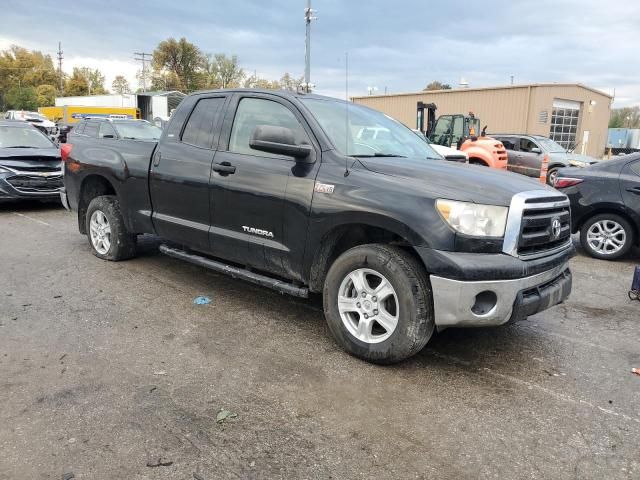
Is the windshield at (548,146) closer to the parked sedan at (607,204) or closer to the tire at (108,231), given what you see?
the parked sedan at (607,204)

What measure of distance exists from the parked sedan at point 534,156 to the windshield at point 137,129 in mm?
12139

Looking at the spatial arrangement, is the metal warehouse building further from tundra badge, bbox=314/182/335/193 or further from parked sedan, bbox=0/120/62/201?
tundra badge, bbox=314/182/335/193

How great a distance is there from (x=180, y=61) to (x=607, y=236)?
2979 inches

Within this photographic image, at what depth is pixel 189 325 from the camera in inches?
170

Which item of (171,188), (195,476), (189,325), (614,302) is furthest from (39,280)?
(614,302)

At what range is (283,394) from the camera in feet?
10.7

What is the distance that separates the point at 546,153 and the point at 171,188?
51.0 ft

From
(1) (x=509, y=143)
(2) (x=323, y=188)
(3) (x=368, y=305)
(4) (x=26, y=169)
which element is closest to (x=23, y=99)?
(1) (x=509, y=143)

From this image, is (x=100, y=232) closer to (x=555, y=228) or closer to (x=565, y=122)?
(x=555, y=228)

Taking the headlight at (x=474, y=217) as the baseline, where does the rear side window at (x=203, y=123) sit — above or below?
above

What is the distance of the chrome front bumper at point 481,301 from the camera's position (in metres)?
3.22

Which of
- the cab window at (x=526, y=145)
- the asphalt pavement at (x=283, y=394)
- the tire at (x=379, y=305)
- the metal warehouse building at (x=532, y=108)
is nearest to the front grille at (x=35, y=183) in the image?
the asphalt pavement at (x=283, y=394)

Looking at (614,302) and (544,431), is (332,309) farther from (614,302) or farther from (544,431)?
(614,302)

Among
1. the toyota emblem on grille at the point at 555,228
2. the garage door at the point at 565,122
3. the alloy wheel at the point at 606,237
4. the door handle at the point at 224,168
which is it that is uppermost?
the garage door at the point at 565,122
